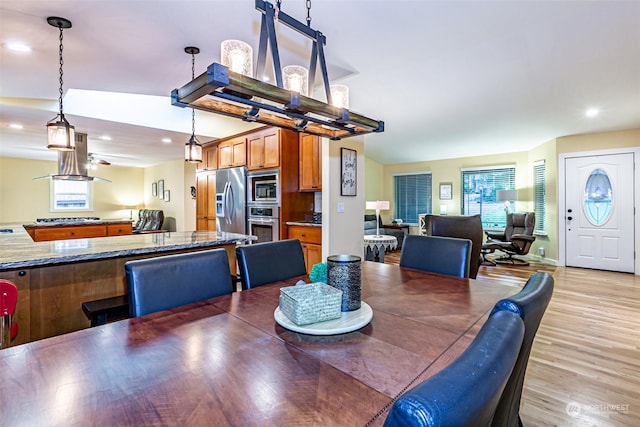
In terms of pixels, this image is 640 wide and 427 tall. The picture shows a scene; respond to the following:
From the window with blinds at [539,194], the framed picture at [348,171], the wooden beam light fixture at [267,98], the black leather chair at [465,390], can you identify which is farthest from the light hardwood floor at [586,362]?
the framed picture at [348,171]

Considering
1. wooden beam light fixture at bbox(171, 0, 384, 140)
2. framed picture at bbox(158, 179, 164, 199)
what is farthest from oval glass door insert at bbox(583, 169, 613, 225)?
framed picture at bbox(158, 179, 164, 199)

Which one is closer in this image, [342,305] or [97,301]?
[342,305]

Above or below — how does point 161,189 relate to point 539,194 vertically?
above

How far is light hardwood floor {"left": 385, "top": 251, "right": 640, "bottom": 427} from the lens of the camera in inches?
68.2

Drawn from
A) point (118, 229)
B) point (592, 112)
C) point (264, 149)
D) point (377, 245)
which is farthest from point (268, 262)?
point (592, 112)

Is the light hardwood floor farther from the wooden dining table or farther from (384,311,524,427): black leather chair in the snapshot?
(384,311,524,427): black leather chair

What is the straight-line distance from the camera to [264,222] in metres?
4.42

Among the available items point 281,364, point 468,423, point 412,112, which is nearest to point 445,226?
point 412,112

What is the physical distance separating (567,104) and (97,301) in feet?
17.9

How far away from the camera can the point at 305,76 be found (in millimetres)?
1671

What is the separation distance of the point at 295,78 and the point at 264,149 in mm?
2963

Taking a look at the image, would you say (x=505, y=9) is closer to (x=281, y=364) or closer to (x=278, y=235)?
(x=281, y=364)

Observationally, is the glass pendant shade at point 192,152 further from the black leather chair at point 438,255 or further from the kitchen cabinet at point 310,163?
the black leather chair at point 438,255

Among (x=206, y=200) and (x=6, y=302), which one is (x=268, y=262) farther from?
(x=206, y=200)
